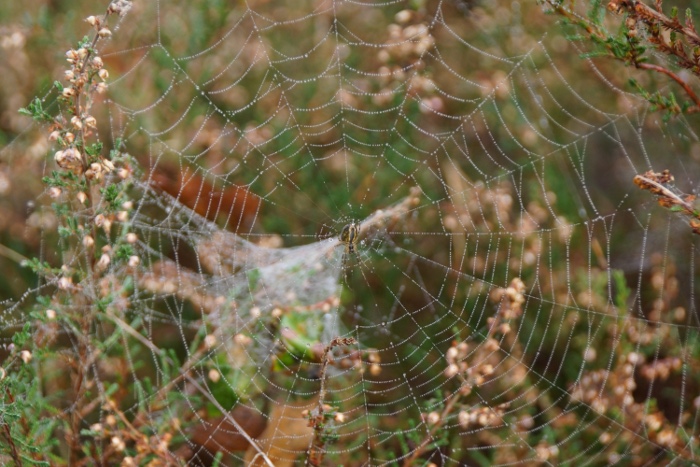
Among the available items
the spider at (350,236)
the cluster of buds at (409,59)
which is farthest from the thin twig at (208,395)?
the cluster of buds at (409,59)

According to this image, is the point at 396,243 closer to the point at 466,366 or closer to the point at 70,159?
the point at 466,366

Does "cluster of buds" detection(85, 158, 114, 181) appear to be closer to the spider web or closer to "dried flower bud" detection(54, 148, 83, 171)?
"dried flower bud" detection(54, 148, 83, 171)

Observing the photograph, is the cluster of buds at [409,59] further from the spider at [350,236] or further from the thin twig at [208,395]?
the thin twig at [208,395]

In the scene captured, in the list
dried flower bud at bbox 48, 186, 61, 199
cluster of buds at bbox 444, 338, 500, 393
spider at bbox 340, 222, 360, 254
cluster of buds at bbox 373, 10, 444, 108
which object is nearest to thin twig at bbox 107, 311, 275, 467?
dried flower bud at bbox 48, 186, 61, 199

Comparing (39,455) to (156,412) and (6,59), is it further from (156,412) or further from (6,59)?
(6,59)

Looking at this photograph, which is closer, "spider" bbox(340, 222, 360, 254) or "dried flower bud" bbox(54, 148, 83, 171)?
"dried flower bud" bbox(54, 148, 83, 171)

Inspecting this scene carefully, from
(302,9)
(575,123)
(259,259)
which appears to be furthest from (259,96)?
(575,123)

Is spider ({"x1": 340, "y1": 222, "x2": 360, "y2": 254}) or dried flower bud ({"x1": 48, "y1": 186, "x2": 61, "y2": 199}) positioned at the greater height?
spider ({"x1": 340, "y1": 222, "x2": 360, "y2": 254})

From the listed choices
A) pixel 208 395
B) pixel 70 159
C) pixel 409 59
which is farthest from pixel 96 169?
pixel 409 59
